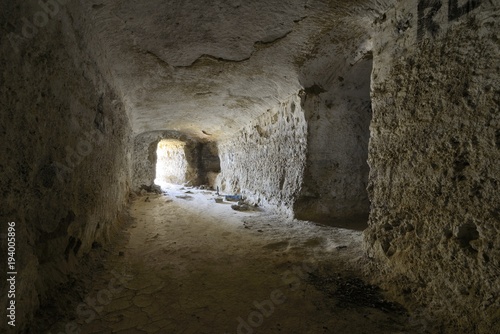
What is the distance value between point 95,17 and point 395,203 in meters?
2.55

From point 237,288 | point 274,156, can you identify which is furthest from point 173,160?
point 237,288

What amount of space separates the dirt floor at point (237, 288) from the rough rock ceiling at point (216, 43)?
1928 millimetres

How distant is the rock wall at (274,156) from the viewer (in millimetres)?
3795

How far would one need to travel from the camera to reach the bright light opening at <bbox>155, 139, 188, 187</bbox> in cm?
1022

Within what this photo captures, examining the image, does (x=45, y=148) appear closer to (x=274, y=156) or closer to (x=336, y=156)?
(x=336, y=156)

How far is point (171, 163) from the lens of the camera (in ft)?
37.5

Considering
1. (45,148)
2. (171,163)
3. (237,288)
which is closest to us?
(45,148)

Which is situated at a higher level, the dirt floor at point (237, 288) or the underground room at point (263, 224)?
the underground room at point (263, 224)

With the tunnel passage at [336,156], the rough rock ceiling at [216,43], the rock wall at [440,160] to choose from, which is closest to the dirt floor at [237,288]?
the rock wall at [440,160]

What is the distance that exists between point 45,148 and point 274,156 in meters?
3.55

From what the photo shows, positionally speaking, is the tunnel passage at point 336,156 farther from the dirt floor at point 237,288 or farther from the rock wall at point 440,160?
the rock wall at point 440,160

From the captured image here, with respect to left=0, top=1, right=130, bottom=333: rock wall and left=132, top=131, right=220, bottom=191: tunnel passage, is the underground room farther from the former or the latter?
left=132, top=131, right=220, bottom=191: tunnel passage

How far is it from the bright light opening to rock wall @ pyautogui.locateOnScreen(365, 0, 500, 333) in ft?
28.2

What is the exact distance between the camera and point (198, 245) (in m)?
2.72
